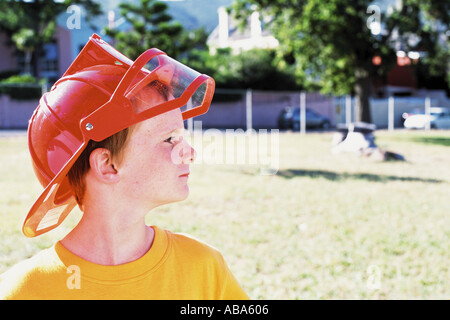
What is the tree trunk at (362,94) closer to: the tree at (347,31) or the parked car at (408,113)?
the tree at (347,31)

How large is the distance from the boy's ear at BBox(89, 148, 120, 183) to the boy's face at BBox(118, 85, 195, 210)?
0.02 metres

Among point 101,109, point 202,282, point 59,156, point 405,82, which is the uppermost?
point 405,82

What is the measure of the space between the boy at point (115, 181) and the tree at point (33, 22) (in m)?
30.9

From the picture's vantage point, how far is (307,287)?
12.4 feet

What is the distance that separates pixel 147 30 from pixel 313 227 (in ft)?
55.0

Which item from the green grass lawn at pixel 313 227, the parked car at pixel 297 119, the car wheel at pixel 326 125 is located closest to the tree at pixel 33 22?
the parked car at pixel 297 119

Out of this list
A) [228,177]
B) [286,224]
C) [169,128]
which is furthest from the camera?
[228,177]

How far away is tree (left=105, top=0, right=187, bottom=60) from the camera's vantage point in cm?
1969

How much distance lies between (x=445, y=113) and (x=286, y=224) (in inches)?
988

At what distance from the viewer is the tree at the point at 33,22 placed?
3089 cm

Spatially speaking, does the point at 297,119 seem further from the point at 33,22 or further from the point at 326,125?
the point at 33,22

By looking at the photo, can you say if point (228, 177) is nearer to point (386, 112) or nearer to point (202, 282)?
point (202, 282)

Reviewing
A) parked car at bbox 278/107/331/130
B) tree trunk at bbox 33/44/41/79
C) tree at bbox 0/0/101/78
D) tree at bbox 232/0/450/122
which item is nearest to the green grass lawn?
tree at bbox 232/0/450/122

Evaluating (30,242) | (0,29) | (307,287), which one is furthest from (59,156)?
(0,29)
